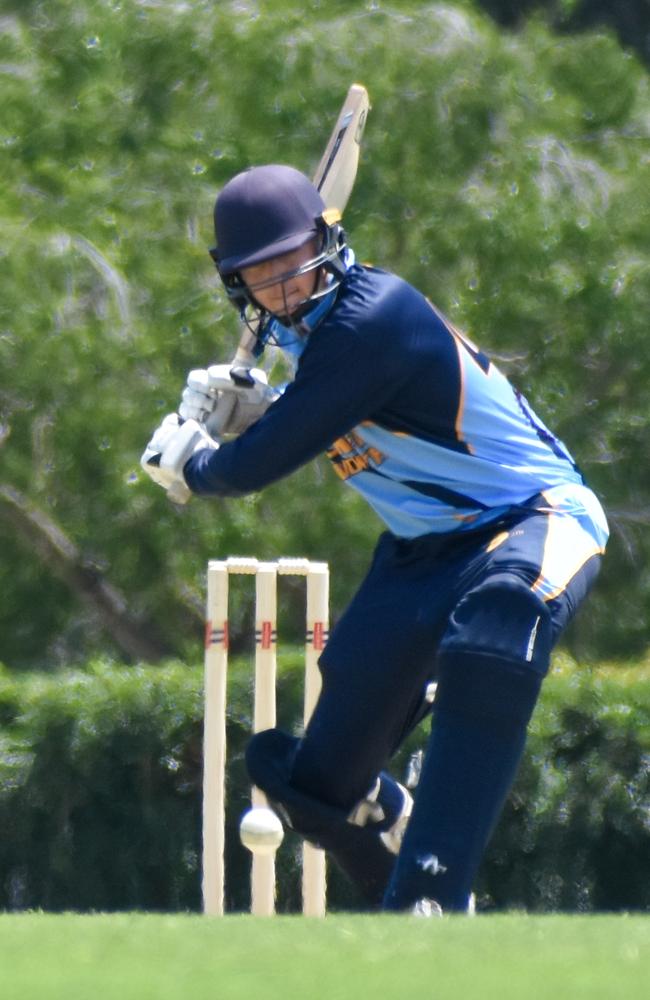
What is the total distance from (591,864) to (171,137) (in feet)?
12.6

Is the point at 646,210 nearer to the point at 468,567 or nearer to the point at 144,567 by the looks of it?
the point at 144,567

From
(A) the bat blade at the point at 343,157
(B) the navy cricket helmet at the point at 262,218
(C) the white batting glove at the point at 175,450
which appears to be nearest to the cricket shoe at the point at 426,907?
(C) the white batting glove at the point at 175,450

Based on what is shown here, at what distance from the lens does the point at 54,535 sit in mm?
8664

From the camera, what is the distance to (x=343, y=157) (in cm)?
536

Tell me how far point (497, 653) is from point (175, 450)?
98cm

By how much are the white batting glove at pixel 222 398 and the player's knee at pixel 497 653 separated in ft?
2.99

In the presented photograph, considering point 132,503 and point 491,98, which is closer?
point 132,503

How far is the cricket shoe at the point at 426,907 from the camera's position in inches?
165

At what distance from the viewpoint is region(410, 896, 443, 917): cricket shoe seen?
418cm

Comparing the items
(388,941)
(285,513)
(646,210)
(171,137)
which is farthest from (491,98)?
(388,941)

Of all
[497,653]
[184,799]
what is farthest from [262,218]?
[184,799]

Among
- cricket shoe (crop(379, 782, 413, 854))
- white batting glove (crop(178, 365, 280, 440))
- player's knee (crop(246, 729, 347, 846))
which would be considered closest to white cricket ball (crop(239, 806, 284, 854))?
player's knee (crop(246, 729, 347, 846))

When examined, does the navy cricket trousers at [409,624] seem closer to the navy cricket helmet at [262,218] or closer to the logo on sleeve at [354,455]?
the logo on sleeve at [354,455]

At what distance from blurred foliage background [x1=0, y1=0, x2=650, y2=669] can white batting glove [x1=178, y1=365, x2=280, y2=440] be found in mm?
3345
